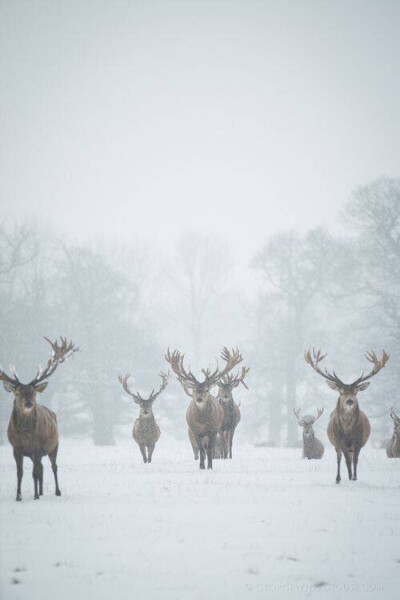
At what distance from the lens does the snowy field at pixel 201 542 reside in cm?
535

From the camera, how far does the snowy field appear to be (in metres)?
5.35

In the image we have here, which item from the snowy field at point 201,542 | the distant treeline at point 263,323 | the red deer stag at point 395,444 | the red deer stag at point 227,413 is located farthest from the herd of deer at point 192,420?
the distant treeline at point 263,323

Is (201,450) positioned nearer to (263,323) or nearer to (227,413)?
(227,413)

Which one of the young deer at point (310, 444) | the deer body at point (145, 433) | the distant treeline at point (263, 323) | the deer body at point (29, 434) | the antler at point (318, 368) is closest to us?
the deer body at point (29, 434)

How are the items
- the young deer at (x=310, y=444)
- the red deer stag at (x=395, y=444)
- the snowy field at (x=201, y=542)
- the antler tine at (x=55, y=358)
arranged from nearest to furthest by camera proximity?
the snowy field at (x=201, y=542)
the antler tine at (x=55, y=358)
the red deer stag at (x=395, y=444)
the young deer at (x=310, y=444)

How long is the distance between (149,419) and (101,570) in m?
11.0

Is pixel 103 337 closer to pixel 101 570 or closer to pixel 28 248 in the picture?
pixel 28 248

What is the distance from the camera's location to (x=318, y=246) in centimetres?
3650

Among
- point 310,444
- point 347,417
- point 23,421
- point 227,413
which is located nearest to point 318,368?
point 347,417

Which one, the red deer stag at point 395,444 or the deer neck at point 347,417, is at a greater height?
the deer neck at point 347,417

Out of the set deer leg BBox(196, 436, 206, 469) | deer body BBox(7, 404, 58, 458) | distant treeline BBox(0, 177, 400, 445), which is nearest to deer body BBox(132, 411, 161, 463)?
deer leg BBox(196, 436, 206, 469)

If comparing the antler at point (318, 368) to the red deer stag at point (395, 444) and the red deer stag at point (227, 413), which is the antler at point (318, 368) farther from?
the red deer stag at point (395, 444)

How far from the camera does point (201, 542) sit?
645 centimetres

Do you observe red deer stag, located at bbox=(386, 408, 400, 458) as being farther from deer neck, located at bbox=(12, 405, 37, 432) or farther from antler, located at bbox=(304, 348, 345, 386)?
deer neck, located at bbox=(12, 405, 37, 432)
